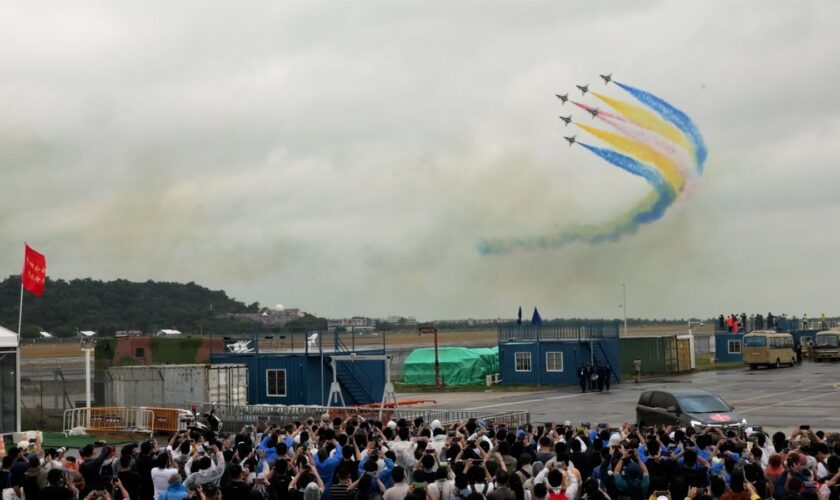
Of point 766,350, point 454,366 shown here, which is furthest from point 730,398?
point 454,366

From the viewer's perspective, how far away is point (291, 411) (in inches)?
1175

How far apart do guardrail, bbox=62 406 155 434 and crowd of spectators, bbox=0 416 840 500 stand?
1931cm

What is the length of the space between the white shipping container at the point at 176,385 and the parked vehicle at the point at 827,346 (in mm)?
44089

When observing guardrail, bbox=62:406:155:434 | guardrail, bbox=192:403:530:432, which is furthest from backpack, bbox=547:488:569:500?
guardrail, bbox=62:406:155:434

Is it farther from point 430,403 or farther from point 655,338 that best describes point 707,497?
point 655,338

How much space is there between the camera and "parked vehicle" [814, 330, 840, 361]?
65125 mm

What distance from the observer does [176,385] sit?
38375 millimetres

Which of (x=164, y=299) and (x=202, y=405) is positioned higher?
(x=164, y=299)

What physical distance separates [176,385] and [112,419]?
158 inches

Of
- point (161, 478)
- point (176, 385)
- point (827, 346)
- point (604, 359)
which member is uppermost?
point (827, 346)

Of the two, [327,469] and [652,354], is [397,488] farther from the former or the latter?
[652,354]

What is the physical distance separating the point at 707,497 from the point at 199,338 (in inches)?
1569

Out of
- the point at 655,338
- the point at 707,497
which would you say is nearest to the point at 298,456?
the point at 707,497

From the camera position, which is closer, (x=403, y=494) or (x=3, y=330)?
(x=403, y=494)
